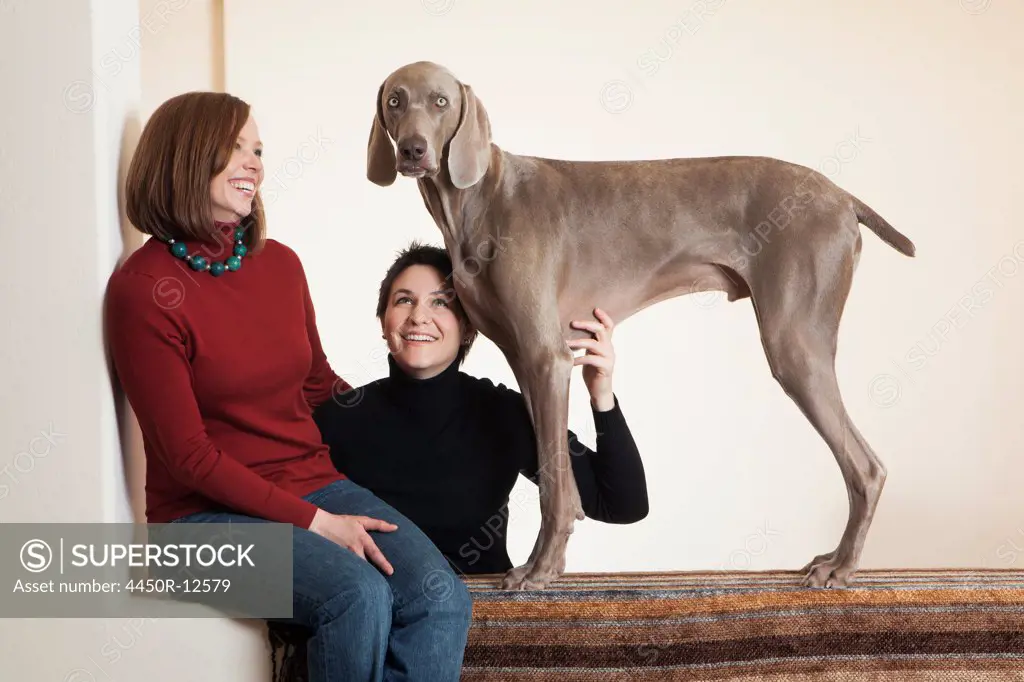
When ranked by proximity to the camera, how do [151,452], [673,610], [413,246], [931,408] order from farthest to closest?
[931,408]
[413,246]
[673,610]
[151,452]

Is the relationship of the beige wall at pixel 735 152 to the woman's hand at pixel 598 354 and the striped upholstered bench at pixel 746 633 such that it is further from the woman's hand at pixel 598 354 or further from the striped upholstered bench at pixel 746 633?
the striped upholstered bench at pixel 746 633

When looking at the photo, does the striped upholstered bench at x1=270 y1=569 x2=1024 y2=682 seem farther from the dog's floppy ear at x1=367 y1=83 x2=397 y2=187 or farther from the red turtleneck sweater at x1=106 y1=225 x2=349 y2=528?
the dog's floppy ear at x1=367 y1=83 x2=397 y2=187

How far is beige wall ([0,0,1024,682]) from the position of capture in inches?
183

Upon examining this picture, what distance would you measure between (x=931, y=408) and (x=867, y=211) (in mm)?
3071

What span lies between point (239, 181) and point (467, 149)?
0.45 metres

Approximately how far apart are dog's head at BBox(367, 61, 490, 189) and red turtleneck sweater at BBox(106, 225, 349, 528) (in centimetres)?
35

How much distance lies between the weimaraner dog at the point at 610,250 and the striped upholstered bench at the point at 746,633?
0.08 meters

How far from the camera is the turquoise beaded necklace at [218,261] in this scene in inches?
75.3

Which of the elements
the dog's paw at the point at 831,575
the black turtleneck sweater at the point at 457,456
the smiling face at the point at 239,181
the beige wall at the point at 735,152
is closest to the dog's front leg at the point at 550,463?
the black turtleneck sweater at the point at 457,456

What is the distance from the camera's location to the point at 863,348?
16.0ft

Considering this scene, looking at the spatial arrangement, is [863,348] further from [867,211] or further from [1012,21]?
[867,211]

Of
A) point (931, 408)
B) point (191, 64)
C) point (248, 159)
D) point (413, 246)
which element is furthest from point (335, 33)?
point (931, 408)

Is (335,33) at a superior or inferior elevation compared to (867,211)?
superior

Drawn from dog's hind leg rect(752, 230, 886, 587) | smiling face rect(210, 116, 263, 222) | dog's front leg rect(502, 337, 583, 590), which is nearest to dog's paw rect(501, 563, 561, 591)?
dog's front leg rect(502, 337, 583, 590)
